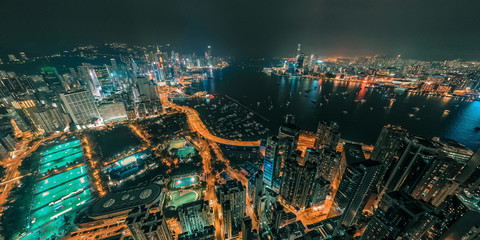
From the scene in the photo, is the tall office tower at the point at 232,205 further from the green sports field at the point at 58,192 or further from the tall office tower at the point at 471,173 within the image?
the tall office tower at the point at 471,173

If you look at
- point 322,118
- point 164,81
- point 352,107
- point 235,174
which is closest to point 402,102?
point 352,107

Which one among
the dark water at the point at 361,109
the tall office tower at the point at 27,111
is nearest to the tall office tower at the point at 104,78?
the tall office tower at the point at 27,111

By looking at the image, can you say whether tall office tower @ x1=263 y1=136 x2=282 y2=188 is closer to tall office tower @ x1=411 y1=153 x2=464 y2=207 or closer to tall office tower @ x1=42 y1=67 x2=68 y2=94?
tall office tower @ x1=411 y1=153 x2=464 y2=207

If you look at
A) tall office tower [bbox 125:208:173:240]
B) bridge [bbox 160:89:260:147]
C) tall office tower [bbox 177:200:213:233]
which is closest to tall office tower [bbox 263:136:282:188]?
tall office tower [bbox 177:200:213:233]

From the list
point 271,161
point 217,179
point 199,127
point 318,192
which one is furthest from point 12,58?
point 318,192

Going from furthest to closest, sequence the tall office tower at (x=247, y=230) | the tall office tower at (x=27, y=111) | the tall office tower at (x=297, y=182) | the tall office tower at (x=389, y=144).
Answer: the tall office tower at (x=27, y=111) → the tall office tower at (x=389, y=144) → the tall office tower at (x=297, y=182) → the tall office tower at (x=247, y=230)

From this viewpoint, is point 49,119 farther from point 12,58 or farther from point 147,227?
point 12,58

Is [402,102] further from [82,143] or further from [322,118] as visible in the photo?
[82,143]
